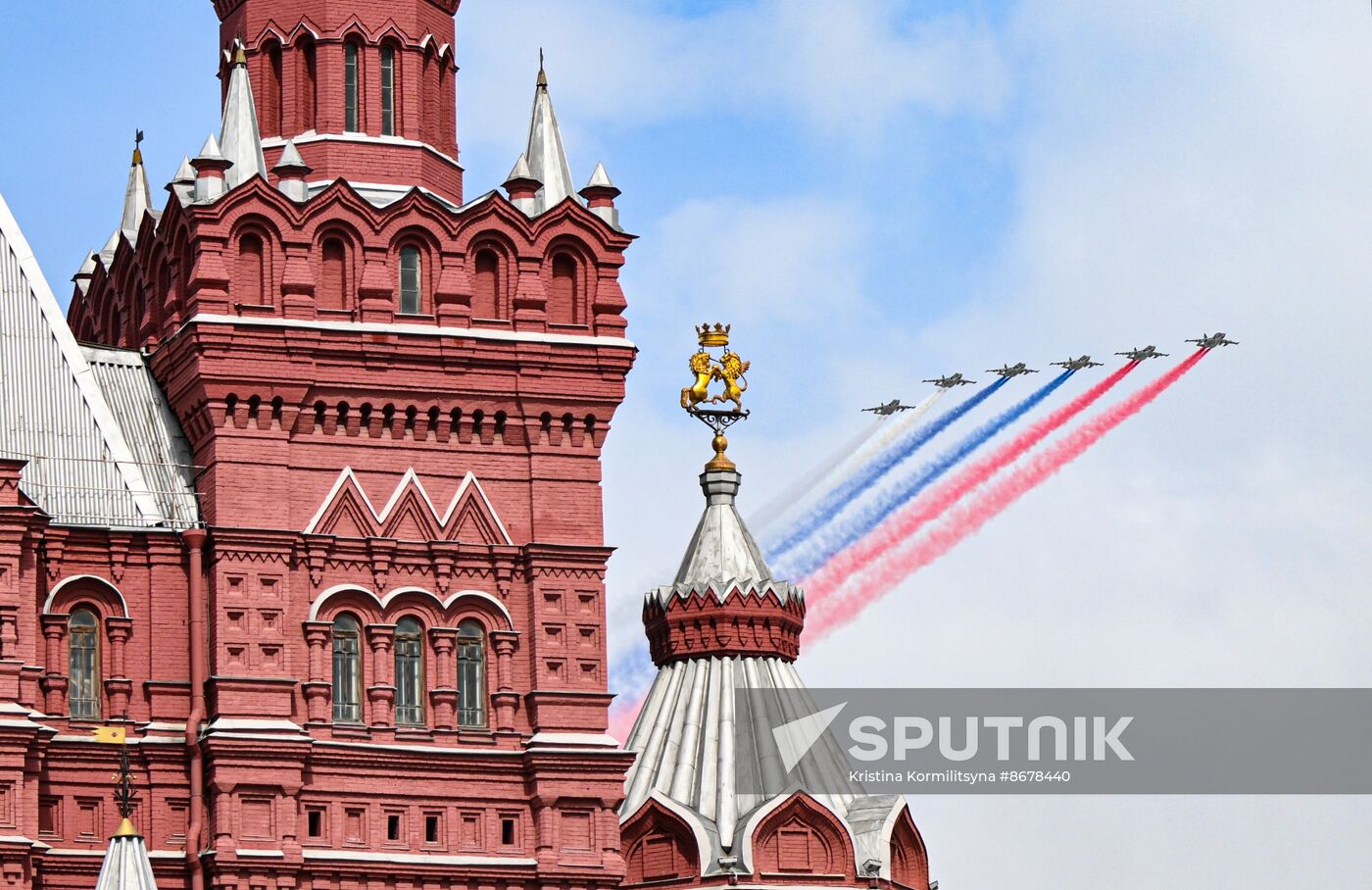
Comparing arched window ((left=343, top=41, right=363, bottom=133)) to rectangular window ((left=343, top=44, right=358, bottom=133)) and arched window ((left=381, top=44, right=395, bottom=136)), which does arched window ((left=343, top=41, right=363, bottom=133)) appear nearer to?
rectangular window ((left=343, top=44, right=358, bottom=133))

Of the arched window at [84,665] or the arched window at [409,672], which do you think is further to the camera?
the arched window at [409,672]

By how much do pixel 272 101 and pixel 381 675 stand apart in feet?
36.7

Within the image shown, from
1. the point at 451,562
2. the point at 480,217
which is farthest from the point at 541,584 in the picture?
the point at 480,217

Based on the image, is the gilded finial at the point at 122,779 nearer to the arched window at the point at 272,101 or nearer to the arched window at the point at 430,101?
the arched window at the point at 272,101

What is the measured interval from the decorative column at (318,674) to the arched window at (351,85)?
963 centimetres

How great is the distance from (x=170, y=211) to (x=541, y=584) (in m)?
9.38

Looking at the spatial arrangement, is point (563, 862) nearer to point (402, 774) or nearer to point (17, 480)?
point (402, 774)

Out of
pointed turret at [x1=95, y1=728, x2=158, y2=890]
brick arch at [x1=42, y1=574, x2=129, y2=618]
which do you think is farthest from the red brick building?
pointed turret at [x1=95, y1=728, x2=158, y2=890]

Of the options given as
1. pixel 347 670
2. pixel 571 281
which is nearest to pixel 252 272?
pixel 571 281

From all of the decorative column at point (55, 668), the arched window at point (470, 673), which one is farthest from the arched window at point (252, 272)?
the arched window at point (470, 673)

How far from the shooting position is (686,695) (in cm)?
7988

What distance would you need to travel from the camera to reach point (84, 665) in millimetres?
70250

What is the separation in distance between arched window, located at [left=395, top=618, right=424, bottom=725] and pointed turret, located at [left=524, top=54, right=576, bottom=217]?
313 inches

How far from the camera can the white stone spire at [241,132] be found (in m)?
72.4
